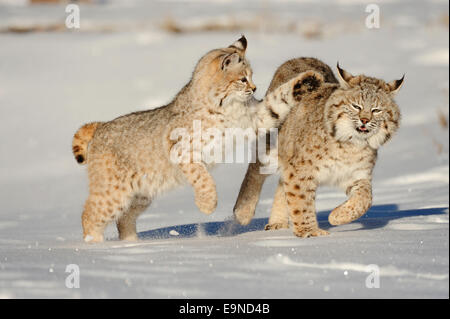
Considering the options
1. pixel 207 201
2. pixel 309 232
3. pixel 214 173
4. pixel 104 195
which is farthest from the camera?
pixel 214 173

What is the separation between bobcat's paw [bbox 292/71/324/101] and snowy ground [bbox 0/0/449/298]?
3.25 ft

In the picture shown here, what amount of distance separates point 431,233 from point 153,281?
1894mm

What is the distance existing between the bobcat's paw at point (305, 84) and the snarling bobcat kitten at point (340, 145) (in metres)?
0.22

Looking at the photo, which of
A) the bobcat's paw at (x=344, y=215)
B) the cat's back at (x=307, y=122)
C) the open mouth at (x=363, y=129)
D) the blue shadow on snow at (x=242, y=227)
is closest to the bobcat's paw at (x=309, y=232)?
the bobcat's paw at (x=344, y=215)

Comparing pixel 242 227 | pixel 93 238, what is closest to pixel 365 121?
pixel 242 227

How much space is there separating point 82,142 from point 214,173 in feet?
12.1

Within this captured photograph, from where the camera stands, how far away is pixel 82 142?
227 inches

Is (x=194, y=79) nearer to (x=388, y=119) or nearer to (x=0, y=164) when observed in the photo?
(x=388, y=119)

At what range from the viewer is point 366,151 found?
517cm

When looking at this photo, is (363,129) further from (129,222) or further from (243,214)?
(129,222)

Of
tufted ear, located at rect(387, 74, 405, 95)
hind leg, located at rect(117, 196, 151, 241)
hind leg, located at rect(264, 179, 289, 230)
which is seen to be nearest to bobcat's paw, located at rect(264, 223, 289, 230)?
hind leg, located at rect(264, 179, 289, 230)

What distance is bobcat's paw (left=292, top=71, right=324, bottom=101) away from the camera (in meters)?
5.69

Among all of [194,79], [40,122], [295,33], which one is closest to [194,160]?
[194,79]

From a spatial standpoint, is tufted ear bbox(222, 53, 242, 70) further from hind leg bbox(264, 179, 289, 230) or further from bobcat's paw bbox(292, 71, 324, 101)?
hind leg bbox(264, 179, 289, 230)
